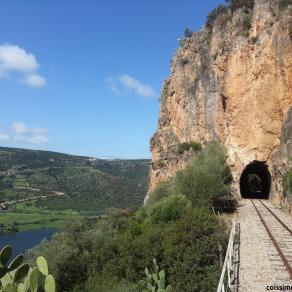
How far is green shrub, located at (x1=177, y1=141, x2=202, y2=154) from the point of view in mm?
54797

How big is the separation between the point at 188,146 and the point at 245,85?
13277 millimetres

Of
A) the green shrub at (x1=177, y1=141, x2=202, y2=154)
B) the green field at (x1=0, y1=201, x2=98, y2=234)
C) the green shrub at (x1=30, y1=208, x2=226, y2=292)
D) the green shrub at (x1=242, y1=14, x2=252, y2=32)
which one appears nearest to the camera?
the green shrub at (x1=30, y1=208, x2=226, y2=292)

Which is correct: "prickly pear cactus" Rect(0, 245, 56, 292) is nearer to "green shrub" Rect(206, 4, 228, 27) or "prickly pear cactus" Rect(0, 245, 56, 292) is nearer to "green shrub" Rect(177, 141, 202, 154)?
"green shrub" Rect(177, 141, 202, 154)

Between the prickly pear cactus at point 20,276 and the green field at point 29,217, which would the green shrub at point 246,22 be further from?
the green field at point 29,217

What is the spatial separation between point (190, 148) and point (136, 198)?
5410 inches

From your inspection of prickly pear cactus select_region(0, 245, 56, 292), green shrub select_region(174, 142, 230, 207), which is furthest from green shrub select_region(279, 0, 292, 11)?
prickly pear cactus select_region(0, 245, 56, 292)

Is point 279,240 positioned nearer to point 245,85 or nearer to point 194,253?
point 194,253

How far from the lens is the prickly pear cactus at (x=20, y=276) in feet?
25.7

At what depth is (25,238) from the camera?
118m

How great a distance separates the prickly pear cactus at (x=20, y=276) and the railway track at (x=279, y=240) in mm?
9502

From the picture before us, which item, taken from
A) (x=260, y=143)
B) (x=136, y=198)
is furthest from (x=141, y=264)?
(x=136, y=198)

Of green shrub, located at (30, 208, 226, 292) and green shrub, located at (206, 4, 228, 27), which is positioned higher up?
green shrub, located at (206, 4, 228, 27)

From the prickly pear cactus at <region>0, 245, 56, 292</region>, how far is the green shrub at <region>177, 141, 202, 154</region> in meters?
46.4

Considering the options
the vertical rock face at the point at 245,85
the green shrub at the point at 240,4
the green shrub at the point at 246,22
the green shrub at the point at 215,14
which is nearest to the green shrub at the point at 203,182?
the vertical rock face at the point at 245,85
